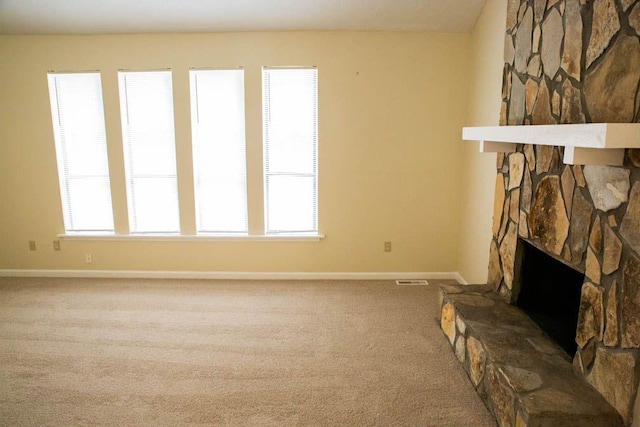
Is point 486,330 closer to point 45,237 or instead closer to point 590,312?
point 590,312

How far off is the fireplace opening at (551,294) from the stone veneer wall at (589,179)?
11 centimetres

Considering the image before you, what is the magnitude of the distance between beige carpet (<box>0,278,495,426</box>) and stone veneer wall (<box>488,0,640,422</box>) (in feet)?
2.60

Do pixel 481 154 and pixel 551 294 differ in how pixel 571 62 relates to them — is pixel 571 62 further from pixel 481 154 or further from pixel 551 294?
pixel 481 154

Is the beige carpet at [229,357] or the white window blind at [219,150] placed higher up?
the white window blind at [219,150]

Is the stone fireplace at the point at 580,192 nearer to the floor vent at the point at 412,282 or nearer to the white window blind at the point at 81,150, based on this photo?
the floor vent at the point at 412,282

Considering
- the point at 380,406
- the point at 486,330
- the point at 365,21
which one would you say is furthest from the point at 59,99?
the point at 486,330

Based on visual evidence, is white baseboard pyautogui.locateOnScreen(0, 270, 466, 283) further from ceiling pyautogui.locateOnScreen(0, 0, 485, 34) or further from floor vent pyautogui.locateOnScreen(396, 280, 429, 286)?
ceiling pyautogui.locateOnScreen(0, 0, 485, 34)

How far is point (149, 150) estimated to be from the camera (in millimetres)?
4516

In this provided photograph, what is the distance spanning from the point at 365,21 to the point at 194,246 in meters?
2.92

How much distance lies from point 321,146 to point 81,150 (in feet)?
8.57

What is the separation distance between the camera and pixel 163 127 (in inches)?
175

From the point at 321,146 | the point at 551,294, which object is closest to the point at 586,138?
the point at 551,294

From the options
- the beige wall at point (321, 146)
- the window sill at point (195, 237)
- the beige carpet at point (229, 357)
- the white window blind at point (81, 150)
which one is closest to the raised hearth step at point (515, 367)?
the beige carpet at point (229, 357)

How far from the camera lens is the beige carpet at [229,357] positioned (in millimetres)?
2457
